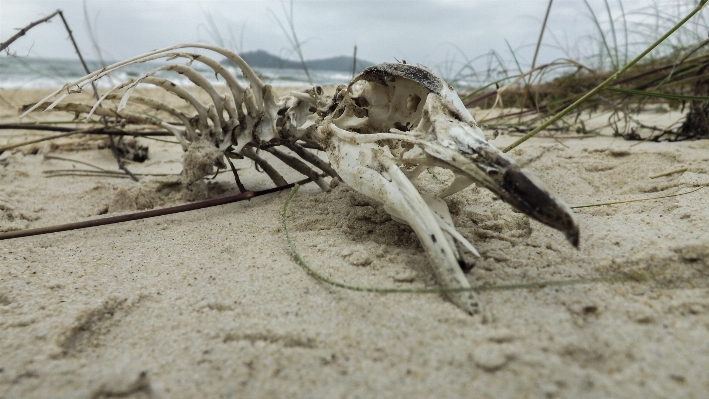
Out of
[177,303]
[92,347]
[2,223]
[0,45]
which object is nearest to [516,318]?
[177,303]

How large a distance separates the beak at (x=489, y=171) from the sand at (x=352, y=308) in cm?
20

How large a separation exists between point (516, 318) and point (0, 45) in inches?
86.7

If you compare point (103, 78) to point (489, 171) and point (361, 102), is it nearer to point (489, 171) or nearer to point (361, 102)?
point (361, 102)

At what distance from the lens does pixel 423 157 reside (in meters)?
1.07

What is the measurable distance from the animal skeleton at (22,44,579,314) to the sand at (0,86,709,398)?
150 mm

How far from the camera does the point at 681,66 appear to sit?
2.64m

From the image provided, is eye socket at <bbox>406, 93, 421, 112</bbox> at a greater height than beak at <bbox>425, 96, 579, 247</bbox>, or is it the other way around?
eye socket at <bbox>406, 93, 421, 112</bbox>

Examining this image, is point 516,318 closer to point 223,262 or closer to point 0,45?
point 223,262

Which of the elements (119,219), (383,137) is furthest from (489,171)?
(119,219)

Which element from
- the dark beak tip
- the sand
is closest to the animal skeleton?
the dark beak tip

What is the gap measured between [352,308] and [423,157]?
0.41 m

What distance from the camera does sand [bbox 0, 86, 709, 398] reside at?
0.75 m

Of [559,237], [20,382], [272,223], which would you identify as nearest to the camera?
[20,382]

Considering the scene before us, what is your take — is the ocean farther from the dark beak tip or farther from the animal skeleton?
the dark beak tip
